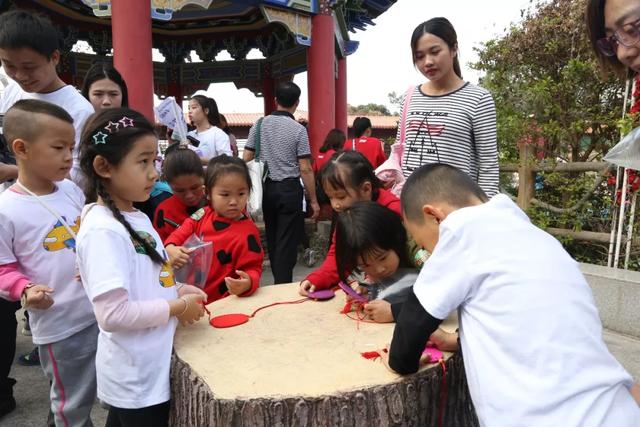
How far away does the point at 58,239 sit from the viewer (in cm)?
159

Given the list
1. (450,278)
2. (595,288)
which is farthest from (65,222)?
(595,288)

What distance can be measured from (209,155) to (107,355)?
2.50 metres

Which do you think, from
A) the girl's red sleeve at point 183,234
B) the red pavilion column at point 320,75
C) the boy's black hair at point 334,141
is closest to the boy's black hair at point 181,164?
the girl's red sleeve at point 183,234

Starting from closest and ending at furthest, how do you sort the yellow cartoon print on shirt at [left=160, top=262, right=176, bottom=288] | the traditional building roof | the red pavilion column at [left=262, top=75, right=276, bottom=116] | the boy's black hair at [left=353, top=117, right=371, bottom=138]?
the yellow cartoon print on shirt at [left=160, top=262, right=176, bottom=288], the boy's black hair at [left=353, top=117, right=371, bottom=138], the red pavilion column at [left=262, top=75, right=276, bottom=116], the traditional building roof

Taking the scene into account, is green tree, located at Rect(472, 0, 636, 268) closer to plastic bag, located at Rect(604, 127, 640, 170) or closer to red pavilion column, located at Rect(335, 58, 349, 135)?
plastic bag, located at Rect(604, 127, 640, 170)

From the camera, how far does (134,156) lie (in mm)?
1267

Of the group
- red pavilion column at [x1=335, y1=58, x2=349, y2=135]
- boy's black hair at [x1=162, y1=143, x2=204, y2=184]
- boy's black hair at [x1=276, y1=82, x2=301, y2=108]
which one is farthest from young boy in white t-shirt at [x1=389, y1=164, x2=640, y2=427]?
red pavilion column at [x1=335, y1=58, x2=349, y2=135]

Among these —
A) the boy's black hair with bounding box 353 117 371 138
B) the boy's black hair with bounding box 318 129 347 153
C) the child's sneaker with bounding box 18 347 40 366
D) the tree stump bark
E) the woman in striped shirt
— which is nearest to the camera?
the tree stump bark

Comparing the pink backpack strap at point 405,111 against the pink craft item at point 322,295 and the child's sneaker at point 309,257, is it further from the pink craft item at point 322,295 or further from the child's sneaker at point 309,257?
the child's sneaker at point 309,257

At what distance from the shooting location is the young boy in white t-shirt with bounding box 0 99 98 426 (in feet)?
4.91

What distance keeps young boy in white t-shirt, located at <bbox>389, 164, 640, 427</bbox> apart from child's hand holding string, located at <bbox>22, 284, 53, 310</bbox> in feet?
3.53

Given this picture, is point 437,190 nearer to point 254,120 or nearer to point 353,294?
point 353,294

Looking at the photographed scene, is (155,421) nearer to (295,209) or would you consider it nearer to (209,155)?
(295,209)

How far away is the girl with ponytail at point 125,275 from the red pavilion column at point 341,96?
7.77 meters
